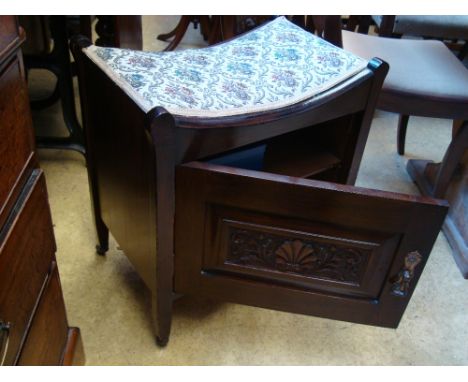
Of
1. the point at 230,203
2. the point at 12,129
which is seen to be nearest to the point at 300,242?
the point at 230,203

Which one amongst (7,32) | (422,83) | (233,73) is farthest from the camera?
(422,83)

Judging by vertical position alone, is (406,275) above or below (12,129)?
below

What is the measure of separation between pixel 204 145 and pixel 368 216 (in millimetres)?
234

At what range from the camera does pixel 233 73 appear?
0.74m

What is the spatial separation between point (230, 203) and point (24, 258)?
0.25m

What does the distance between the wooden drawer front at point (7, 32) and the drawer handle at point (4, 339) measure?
25cm

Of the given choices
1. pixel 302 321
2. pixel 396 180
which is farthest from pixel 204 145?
pixel 396 180

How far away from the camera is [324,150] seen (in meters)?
0.91

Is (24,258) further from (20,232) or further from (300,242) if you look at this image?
(300,242)

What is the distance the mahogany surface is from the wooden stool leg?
0.38 metres

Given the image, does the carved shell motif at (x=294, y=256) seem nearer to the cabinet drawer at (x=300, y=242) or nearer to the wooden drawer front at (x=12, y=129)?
the cabinet drawer at (x=300, y=242)

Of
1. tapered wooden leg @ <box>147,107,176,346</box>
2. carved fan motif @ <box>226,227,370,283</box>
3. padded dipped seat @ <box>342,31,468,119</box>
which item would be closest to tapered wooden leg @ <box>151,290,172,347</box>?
tapered wooden leg @ <box>147,107,176,346</box>

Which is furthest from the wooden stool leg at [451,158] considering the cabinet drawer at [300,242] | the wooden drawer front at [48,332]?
the wooden drawer front at [48,332]

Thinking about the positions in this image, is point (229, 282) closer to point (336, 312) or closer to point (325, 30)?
point (336, 312)
